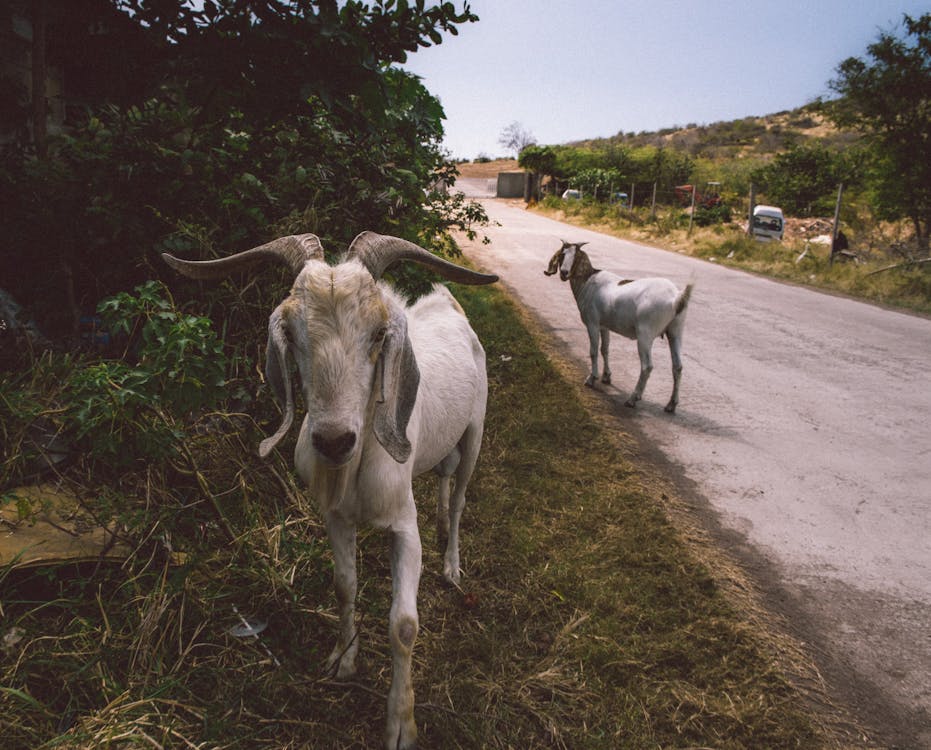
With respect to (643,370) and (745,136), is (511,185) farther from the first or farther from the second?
(643,370)

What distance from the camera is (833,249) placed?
14727 millimetres

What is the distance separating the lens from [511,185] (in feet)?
144

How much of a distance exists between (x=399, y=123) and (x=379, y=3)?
1347 mm

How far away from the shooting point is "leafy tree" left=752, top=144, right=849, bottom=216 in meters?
25.2

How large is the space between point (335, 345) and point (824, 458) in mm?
4679

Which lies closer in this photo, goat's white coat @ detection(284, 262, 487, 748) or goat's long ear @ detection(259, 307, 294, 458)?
goat's white coat @ detection(284, 262, 487, 748)

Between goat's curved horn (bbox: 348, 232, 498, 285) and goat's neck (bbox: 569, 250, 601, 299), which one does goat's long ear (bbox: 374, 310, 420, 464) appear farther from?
goat's neck (bbox: 569, 250, 601, 299)

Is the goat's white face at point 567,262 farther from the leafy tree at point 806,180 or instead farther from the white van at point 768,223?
the leafy tree at point 806,180

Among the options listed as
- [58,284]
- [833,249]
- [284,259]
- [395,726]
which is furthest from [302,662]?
[833,249]

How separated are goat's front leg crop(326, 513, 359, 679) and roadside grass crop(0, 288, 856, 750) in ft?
0.32

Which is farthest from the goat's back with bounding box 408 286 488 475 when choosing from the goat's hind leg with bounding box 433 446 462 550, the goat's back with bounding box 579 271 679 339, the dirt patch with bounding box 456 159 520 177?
the dirt patch with bounding box 456 159 520 177

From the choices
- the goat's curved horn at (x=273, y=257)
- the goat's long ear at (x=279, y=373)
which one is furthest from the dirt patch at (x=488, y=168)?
the goat's long ear at (x=279, y=373)

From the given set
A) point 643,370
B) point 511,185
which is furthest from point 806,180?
point 643,370

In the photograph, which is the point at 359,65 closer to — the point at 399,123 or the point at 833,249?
the point at 399,123
